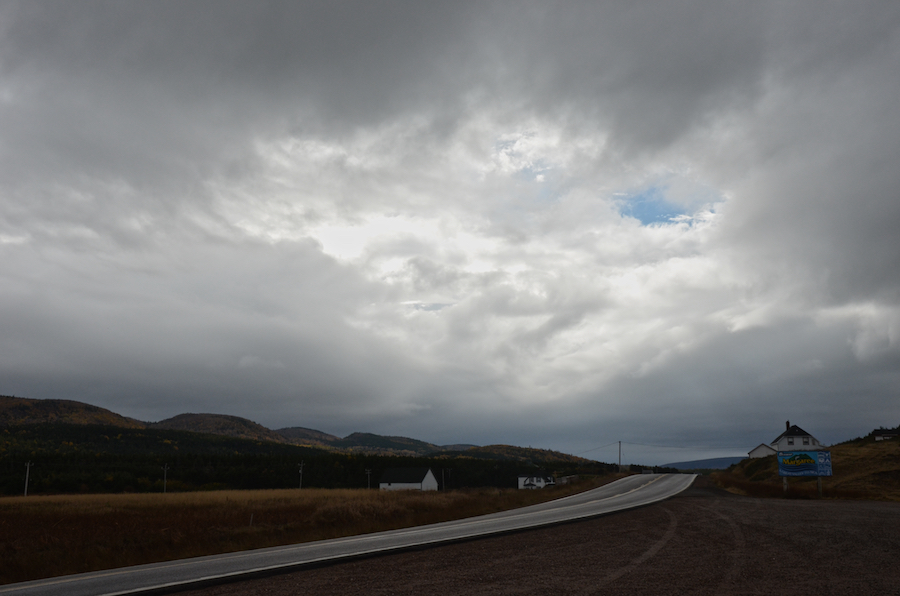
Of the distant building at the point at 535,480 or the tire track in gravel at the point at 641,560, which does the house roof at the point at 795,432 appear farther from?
the tire track in gravel at the point at 641,560

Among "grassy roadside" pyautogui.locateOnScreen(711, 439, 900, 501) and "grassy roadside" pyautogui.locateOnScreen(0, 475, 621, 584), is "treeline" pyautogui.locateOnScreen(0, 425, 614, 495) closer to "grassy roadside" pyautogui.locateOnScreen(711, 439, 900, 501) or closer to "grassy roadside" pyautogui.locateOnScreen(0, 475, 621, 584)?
"grassy roadside" pyautogui.locateOnScreen(0, 475, 621, 584)

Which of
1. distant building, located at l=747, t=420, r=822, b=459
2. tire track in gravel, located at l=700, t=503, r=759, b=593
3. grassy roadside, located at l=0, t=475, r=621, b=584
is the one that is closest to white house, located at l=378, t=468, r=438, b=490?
distant building, located at l=747, t=420, r=822, b=459

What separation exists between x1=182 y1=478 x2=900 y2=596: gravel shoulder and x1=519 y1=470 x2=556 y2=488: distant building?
372 feet

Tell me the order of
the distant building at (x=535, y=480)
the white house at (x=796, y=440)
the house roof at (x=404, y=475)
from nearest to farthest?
1. the white house at (x=796, y=440)
2. the house roof at (x=404, y=475)
3. the distant building at (x=535, y=480)

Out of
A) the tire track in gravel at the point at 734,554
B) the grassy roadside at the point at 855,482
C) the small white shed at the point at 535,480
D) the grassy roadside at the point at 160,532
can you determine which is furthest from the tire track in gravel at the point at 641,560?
the small white shed at the point at 535,480

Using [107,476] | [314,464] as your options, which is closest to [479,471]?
[314,464]

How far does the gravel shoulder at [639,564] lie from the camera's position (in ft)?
36.8

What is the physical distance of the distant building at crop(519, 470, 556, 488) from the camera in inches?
5079

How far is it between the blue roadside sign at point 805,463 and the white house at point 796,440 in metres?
75.4

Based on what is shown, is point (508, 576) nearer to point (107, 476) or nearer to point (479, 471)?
point (107, 476)

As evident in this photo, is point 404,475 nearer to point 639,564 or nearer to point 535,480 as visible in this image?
point 535,480

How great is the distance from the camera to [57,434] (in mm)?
170375

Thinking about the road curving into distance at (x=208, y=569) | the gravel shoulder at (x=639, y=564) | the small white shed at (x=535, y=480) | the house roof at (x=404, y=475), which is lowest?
the small white shed at (x=535, y=480)

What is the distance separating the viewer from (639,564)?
1339 cm
